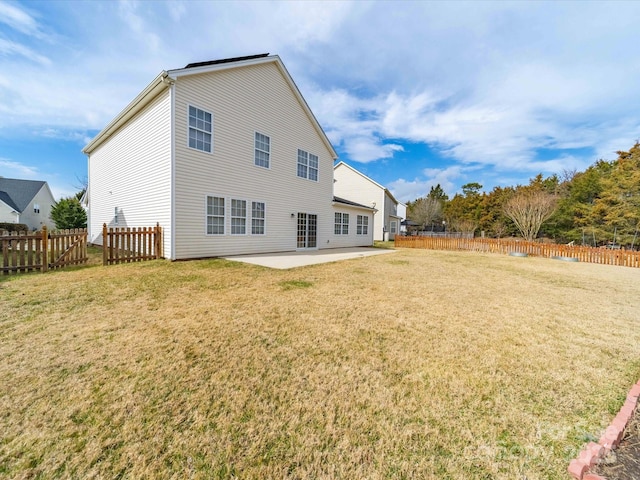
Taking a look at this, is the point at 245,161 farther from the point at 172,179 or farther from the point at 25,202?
the point at 25,202

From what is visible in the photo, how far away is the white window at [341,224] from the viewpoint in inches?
669

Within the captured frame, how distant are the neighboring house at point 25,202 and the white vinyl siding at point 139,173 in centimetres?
2462

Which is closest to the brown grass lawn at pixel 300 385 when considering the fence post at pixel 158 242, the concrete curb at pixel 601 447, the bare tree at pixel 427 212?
the concrete curb at pixel 601 447

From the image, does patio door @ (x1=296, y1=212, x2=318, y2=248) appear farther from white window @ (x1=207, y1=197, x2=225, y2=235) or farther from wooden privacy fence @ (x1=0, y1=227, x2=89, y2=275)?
wooden privacy fence @ (x1=0, y1=227, x2=89, y2=275)

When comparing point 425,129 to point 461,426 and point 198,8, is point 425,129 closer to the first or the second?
point 198,8

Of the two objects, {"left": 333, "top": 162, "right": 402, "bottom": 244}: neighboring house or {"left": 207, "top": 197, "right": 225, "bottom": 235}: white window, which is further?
{"left": 333, "top": 162, "right": 402, "bottom": 244}: neighboring house

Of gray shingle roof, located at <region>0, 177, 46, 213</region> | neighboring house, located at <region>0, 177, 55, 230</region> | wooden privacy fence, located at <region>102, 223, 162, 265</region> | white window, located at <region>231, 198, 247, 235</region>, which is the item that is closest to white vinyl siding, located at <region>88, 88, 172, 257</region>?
wooden privacy fence, located at <region>102, 223, 162, 265</region>

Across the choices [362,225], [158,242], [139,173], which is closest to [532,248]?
[362,225]

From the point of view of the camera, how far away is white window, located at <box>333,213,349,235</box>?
17.0m

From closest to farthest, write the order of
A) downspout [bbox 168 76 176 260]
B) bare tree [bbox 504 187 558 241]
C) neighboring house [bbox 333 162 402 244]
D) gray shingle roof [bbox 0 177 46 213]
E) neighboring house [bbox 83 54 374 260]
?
downspout [bbox 168 76 176 260] < neighboring house [bbox 83 54 374 260] < bare tree [bbox 504 187 558 241] < neighboring house [bbox 333 162 402 244] < gray shingle roof [bbox 0 177 46 213]

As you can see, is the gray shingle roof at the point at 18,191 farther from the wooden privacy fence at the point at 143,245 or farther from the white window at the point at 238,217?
the white window at the point at 238,217

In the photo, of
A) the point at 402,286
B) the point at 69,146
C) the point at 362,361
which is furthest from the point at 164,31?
the point at 69,146

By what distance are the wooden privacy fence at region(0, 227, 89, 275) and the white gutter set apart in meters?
5.51

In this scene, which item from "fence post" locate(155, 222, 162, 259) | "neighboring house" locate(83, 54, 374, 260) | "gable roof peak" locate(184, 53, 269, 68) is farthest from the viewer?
"gable roof peak" locate(184, 53, 269, 68)
